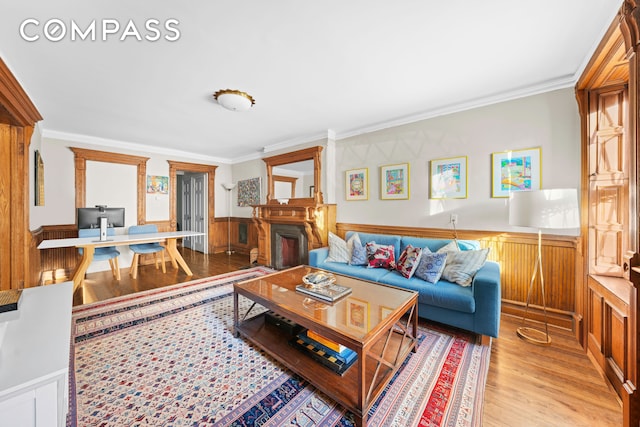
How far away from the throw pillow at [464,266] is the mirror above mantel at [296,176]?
221 cm

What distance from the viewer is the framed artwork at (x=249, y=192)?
5438 millimetres

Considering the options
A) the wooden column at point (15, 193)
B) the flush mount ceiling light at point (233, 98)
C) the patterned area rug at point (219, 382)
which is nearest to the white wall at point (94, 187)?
the wooden column at point (15, 193)

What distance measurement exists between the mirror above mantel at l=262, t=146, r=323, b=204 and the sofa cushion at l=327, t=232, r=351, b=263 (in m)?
0.91

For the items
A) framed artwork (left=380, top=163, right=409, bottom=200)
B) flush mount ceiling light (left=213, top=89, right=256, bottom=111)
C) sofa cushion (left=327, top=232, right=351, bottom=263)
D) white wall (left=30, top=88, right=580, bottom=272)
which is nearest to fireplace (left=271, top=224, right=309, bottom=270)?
white wall (left=30, top=88, right=580, bottom=272)

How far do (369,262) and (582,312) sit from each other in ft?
6.28

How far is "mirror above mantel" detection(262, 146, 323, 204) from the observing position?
4070mm

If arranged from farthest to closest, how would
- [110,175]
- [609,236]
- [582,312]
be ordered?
[110,175] → [582,312] → [609,236]

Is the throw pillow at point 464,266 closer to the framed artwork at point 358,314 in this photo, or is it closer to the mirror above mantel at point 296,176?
the framed artwork at point 358,314

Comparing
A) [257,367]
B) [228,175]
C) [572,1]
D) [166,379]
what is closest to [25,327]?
[166,379]

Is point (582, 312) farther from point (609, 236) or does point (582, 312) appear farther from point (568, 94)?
point (568, 94)

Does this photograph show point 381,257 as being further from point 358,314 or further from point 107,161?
point 107,161

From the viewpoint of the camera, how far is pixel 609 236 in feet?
6.40

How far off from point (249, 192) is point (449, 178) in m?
4.22

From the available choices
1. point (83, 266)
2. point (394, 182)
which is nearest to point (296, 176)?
point (394, 182)
